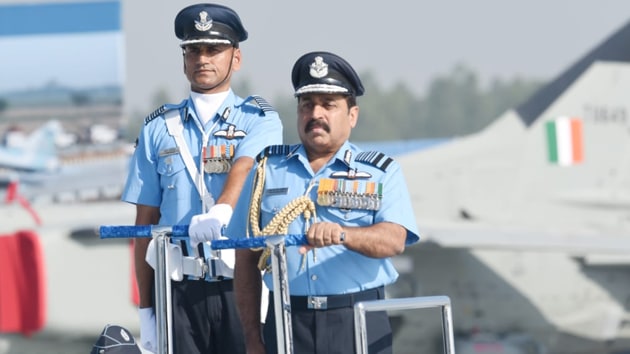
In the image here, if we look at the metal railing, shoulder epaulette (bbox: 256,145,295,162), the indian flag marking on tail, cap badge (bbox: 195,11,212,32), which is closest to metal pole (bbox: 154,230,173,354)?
the metal railing

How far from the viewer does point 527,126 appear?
14383mm

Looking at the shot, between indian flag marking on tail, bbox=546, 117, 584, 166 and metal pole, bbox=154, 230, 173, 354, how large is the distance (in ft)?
37.9

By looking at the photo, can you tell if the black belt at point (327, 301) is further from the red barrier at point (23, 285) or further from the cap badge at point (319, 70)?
the red barrier at point (23, 285)

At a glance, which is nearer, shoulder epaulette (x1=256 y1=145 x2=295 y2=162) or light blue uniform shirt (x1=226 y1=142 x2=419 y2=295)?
light blue uniform shirt (x1=226 y1=142 x2=419 y2=295)

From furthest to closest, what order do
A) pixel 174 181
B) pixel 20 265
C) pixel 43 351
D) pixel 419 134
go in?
pixel 419 134 < pixel 43 351 < pixel 20 265 < pixel 174 181

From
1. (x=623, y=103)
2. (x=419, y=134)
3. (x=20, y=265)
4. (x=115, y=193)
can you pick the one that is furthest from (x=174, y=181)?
(x=419, y=134)

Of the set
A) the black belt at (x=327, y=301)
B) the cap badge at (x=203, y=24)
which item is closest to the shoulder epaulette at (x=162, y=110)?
the cap badge at (x=203, y=24)

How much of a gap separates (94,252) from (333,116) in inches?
412

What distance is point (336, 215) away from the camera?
3156 millimetres

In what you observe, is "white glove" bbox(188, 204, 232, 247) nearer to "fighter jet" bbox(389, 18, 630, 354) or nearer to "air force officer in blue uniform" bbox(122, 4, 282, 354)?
"air force officer in blue uniform" bbox(122, 4, 282, 354)

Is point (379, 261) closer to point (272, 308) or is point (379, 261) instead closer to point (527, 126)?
point (272, 308)

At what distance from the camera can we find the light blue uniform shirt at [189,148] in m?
3.61

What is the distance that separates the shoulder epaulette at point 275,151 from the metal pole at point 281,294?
1.63ft

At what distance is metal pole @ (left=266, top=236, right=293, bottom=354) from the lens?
2.80 metres
